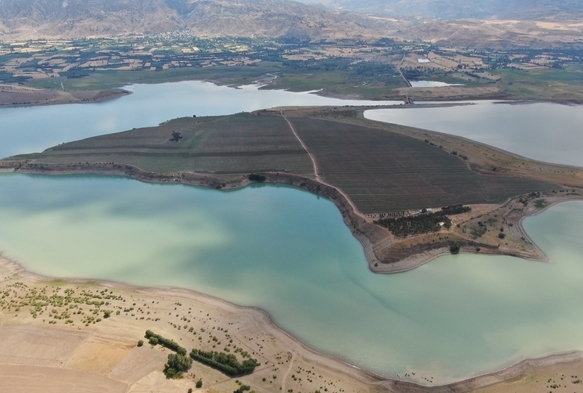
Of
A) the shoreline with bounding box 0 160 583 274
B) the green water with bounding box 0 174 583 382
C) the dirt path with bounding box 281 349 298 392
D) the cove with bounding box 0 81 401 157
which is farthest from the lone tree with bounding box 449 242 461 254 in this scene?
the cove with bounding box 0 81 401 157

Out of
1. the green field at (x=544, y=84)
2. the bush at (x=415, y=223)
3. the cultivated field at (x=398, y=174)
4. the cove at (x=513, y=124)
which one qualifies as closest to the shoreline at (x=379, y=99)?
the cove at (x=513, y=124)

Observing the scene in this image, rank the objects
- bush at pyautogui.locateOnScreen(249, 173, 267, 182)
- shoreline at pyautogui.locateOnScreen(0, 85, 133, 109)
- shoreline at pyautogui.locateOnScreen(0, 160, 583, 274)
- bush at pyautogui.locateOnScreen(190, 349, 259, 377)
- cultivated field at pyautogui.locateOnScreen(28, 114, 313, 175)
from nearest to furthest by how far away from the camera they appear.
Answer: bush at pyautogui.locateOnScreen(190, 349, 259, 377) < shoreline at pyautogui.locateOnScreen(0, 160, 583, 274) < bush at pyautogui.locateOnScreen(249, 173, 267, 182) < cultivated field at pyautogui.locateOnScreen(28, 114, 313, 175) < shoreline at pyautogui.locateOnScreen(0, 85, 133, 109)

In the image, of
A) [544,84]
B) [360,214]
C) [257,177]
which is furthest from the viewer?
[544,84]

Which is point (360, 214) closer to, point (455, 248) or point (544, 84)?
point (455, 248)

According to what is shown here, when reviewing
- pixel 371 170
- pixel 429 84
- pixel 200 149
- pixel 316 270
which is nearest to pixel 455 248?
pixel 316 270

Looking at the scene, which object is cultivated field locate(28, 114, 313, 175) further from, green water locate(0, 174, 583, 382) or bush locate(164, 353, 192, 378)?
bush locate(164, 353, 192, 378)
